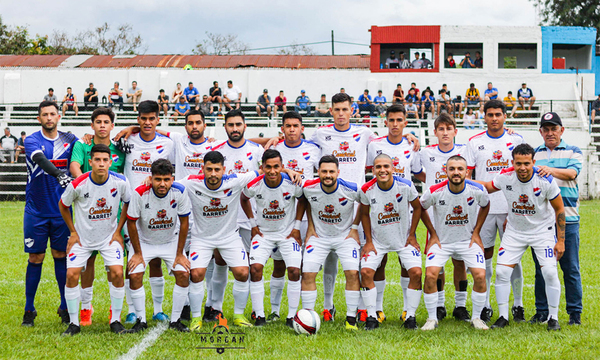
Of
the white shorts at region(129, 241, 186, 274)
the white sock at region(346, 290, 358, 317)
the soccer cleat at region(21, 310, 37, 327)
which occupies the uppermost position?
the white shorts at region(129, 241, 186, 274)

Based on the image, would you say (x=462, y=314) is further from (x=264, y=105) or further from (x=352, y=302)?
(x=264, y=105)

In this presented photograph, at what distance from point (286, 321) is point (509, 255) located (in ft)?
8.38

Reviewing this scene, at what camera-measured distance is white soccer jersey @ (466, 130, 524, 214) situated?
6703 millimetres

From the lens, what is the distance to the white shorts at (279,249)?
6.35 metres

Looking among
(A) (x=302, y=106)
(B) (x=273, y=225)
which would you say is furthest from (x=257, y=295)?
(A) (x=302, y=106)

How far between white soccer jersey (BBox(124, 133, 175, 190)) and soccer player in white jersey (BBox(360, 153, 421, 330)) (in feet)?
8.27

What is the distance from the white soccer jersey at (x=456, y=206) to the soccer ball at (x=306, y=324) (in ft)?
5.61

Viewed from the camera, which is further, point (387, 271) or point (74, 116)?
point (74, 116)

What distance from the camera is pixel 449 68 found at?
28547 millimetres

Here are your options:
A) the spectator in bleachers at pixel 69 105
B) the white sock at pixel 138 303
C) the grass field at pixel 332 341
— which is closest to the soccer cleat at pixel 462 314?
the grass field at pixel 332 341

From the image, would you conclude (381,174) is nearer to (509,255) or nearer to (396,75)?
(509,255)

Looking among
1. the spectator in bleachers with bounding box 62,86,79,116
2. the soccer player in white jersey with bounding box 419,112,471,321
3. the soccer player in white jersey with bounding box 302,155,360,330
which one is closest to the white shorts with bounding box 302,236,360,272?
the soccer player in white jersey with bounding box 302,155,360,330

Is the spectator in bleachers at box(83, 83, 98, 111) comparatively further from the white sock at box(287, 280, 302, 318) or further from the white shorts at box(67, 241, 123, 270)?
the white sock at box(287, 280, 302, 318)

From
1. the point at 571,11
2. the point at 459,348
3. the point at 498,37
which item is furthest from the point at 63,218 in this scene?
the point at 571,11
